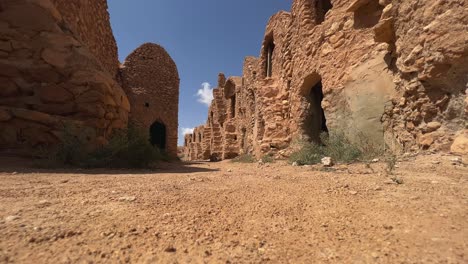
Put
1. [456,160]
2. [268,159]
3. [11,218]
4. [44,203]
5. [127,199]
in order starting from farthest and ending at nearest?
[268,159]
[456,160]
[127,199]
[44,203]
[11,218]

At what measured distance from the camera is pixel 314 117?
6242 mm

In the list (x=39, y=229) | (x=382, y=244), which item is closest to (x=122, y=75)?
(x=39, y=229)

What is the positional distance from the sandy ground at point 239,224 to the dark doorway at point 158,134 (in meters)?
10.1

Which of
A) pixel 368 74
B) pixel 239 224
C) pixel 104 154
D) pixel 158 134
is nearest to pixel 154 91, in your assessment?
pixel 158 134

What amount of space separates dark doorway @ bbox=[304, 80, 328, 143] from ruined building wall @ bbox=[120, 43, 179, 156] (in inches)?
284

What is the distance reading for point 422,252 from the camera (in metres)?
0.90

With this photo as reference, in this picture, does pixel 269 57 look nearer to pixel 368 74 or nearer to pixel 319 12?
pixel 319 12

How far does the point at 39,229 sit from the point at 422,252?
159 cm

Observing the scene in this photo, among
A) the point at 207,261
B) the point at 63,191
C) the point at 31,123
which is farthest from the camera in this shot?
the point at 31,123

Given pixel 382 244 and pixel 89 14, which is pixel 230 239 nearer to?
pixel 382 244

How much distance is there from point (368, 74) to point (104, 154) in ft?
15.3

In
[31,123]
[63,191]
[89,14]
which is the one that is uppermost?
[89,14]

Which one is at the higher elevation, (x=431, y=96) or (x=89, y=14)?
(x=89, y=14)

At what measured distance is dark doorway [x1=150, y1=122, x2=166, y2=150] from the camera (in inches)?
463
